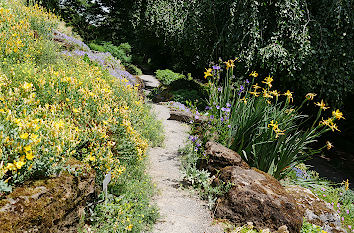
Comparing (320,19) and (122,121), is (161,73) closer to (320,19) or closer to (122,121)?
(320,19)

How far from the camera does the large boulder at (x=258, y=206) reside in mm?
2539

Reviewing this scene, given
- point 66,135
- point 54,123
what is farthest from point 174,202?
point 54,123

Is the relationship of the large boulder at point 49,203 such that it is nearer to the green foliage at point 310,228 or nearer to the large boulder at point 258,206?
the large boulder at point 258,206

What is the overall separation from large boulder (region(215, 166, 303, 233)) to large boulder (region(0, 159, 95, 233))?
1505 millimetres

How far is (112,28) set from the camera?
1827 centimetres

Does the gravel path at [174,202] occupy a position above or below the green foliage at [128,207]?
below

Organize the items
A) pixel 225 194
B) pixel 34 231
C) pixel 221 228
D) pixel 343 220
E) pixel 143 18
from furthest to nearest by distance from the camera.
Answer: pixel 143 18 < pixel 343 220 < pixel 225 194 < pixel 221 228 < pixel 34 231

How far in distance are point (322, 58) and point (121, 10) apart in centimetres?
1476

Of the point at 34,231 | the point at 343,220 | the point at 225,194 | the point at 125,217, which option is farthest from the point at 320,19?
the point at 34,231

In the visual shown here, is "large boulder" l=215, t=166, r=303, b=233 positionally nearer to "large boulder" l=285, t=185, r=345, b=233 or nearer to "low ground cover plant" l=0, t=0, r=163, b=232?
"large boulder" l=285, t=185, r=345, b=233

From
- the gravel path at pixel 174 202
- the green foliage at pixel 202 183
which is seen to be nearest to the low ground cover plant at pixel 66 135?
the gravel path at pixel 174 202

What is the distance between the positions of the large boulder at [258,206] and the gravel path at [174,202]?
231 mm

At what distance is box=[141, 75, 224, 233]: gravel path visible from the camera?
2.46 meters

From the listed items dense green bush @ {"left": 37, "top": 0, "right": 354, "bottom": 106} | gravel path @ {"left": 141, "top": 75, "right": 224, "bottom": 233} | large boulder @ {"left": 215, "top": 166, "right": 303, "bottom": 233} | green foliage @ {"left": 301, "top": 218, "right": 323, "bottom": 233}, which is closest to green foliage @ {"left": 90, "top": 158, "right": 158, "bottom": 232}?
gravel path @ {"left": 141, "top": 75, "right": 224, "bottom": 233}
